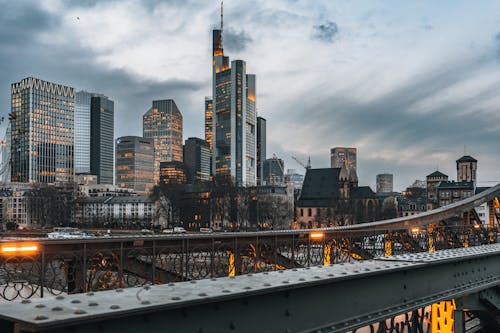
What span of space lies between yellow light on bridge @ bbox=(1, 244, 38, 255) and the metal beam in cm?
1011

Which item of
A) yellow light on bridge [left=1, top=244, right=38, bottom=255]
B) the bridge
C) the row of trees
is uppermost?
the bridge

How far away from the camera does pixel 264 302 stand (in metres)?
5.05

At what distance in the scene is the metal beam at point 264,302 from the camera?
12.5 ft

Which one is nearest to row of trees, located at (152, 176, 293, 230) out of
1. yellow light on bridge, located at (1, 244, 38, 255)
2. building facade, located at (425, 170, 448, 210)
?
building facade, located at (425, 170, 448, 210)

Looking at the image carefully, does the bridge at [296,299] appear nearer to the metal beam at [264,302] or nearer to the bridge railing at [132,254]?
the metal beam at [264,302]

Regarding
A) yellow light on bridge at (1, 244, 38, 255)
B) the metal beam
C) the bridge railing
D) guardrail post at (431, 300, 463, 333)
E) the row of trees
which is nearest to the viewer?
the metal beam

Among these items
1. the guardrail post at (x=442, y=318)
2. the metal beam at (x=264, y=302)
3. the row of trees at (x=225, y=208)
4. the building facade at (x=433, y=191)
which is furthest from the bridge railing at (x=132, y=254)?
the building facade at (x=433, y=191)

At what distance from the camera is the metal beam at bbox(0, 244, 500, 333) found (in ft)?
12.5

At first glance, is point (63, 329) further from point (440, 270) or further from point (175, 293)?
point (440, 270)

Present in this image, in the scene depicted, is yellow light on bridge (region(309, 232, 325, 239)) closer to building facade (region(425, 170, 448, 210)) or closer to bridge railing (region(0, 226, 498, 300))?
bridge railing (region(0, 226, 498, 300))

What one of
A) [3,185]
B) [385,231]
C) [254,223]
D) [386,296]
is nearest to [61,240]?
[386,296]

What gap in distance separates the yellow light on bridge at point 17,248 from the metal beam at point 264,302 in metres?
10.1

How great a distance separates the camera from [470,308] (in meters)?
9.52

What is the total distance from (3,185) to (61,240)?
196586 mm
